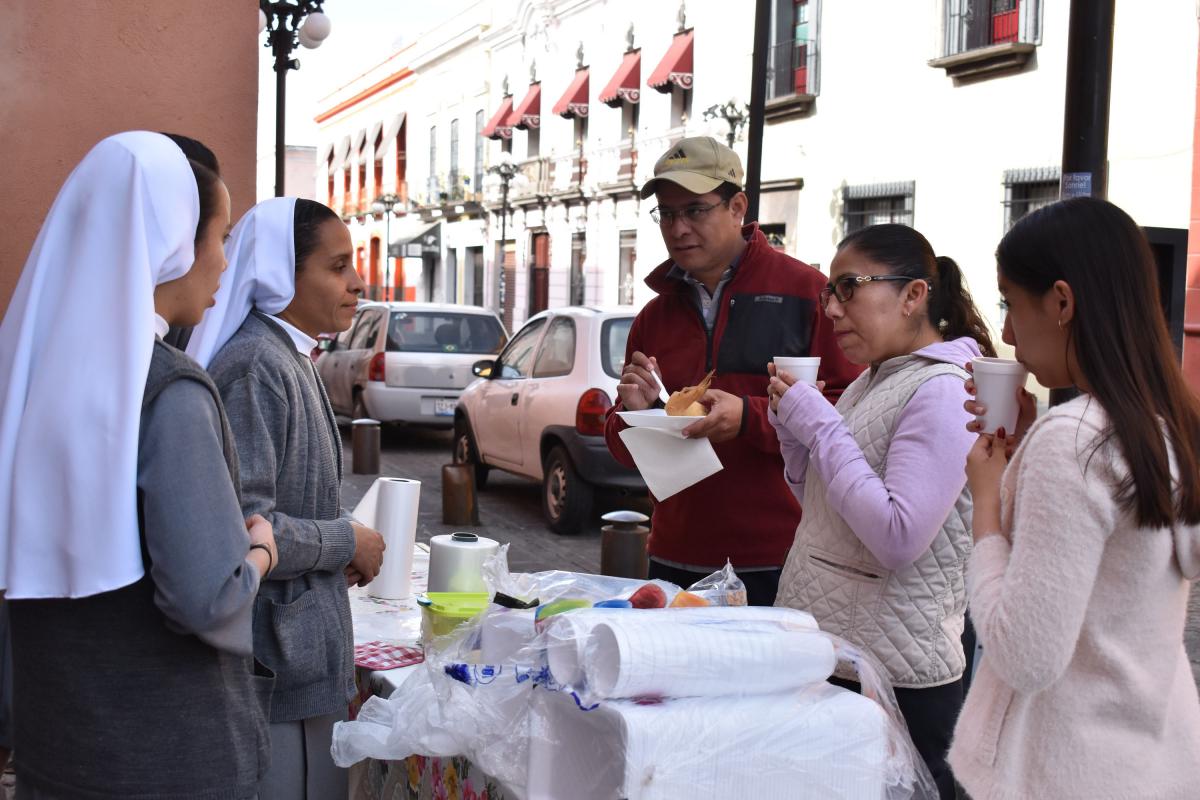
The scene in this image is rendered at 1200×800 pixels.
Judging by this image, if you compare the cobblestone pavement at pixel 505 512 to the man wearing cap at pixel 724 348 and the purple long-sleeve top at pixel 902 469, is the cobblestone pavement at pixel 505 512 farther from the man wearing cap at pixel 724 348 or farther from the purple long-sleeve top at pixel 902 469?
the purple long-sleeve top at pixel 902 469

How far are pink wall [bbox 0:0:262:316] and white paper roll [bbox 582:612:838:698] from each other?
372cm

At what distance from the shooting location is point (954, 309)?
297 centimetres

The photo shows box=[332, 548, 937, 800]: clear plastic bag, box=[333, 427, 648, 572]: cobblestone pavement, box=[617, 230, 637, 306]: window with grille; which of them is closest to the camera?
box=[332, 548, 937, 800]: clear plastic bag

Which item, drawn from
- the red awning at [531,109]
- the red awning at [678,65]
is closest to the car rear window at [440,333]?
the red awning at [678,65]

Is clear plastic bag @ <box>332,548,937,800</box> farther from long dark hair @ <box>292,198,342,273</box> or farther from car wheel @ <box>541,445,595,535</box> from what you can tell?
car wheel @ <box>541,445,595,535</box>

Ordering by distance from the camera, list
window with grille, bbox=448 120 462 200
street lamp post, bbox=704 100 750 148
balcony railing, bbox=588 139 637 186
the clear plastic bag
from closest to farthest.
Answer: the clear plastic bag → street lamp post, bbox=704 100 750 148 → balcony railing, bbox=588 139 637 186 → window with grille, bbox=448 120 462 200

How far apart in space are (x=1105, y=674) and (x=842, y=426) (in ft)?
2.98

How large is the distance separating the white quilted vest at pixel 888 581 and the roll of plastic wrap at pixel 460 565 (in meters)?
0.92

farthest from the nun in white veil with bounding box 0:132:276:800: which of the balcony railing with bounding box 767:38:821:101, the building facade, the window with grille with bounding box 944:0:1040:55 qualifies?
the balcony railing with bounding box 767:38:821:101

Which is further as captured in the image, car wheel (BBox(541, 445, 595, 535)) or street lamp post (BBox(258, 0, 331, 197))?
street lamp post (BBox(258, 0, 331, 197))

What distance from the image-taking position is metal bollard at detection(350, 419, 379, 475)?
40.6 feet

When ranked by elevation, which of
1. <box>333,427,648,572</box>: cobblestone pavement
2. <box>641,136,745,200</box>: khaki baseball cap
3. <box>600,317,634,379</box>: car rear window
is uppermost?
<box>641,136,745,200</box>: khaki baseball cap

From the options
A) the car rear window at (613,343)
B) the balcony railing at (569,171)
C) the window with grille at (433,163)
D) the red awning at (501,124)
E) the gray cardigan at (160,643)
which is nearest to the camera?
the gray cardigan at (160,643)

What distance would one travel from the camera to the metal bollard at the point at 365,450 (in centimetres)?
1238
